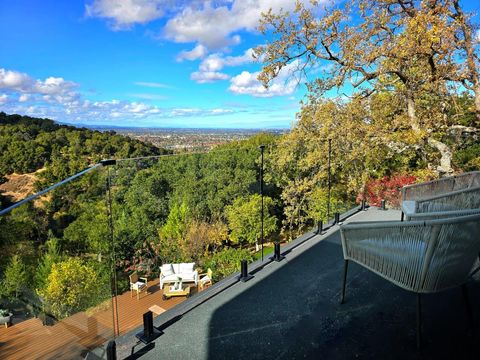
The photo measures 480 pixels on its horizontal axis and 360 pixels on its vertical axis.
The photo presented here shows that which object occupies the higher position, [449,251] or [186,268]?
[449,251]

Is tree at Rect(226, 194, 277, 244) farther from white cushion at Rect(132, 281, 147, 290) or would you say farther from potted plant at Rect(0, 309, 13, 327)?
potted plant at Rect(0, 309, 13, 327)

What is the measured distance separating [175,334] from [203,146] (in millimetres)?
2379

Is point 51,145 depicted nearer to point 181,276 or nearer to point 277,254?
point 181,276

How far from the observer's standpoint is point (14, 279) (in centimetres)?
112

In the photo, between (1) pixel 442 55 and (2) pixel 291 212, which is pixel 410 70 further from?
(2) pixel 291 212

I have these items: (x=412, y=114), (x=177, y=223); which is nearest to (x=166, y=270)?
(x=177, y=223)

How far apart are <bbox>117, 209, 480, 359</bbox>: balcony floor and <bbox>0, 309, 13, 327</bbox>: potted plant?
663 millimetres

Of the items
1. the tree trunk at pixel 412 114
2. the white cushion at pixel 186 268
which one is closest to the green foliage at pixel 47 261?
the tree trunk at pixel 412 114

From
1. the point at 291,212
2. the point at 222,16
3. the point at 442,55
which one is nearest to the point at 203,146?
the point at 442,55

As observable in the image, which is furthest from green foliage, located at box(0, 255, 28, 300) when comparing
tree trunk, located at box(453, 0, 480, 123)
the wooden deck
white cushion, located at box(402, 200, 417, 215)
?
tree trunk, located at box(453, 0, 480, 123)

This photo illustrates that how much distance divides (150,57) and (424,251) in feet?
97.3

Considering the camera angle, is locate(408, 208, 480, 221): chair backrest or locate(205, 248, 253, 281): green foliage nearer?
locate(408, 208, 480, 221): chair backrest

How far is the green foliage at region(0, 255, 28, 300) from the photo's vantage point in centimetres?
107

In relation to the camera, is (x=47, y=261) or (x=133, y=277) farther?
(x=133, y=277)
